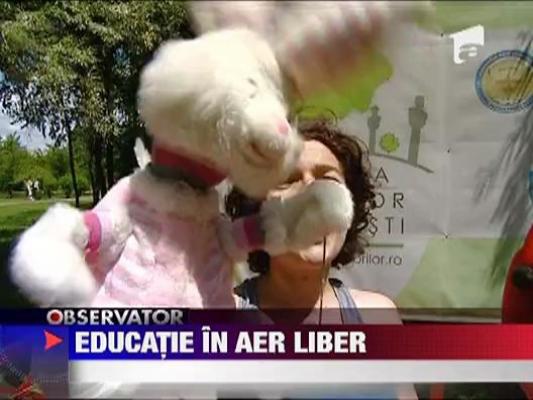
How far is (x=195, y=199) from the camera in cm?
156

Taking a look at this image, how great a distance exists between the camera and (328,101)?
159 centimetres

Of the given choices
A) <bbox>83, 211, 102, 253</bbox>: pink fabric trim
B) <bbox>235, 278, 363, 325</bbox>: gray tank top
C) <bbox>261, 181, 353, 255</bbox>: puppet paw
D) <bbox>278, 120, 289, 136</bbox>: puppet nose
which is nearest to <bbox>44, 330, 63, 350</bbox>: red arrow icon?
<bbox>83, 211, 102, 253</bbox>: pink fabric trim

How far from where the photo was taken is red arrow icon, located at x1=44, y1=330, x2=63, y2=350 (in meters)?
1.72

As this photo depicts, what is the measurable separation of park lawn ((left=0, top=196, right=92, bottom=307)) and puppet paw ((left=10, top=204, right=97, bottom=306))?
49mm

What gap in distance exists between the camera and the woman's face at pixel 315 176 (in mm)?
1590

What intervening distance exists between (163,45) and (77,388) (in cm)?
71

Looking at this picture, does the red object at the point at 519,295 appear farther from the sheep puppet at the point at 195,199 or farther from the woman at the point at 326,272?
the sheep puppet at the point at 195,199

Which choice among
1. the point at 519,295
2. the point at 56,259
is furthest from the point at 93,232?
the point at 519,295

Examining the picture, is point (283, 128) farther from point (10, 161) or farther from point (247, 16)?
point (10, 161)

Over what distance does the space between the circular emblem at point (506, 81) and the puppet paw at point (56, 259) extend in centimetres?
90

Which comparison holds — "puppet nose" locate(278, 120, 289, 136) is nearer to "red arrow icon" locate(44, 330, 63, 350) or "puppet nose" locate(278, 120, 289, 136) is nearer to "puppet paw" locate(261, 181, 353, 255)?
"puppet paw" locate(261, 181, 353, 255)

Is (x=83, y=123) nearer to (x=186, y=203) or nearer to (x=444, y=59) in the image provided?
(x=186, y=203)

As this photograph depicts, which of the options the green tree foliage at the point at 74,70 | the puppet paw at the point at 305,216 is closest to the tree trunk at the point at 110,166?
the green tree foliage at the point at 74,70

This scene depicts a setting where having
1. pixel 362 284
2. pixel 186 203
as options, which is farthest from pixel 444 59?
pixel 186 203
